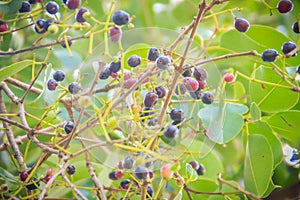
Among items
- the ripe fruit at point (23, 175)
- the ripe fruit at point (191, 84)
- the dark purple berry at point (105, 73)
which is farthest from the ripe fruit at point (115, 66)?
the ripe fruit at point (23, 175)

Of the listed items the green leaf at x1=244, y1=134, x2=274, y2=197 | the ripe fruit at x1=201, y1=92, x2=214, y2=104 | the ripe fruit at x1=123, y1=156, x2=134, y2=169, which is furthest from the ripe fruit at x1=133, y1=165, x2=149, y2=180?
the green leaf at x1=244, y1=134, x2=274, y2=197

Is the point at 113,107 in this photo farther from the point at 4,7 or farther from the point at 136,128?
the point at 4,7

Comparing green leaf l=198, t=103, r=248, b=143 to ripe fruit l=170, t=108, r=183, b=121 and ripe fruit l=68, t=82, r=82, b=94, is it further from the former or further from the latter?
ripe fruit l=68, t=82, r=82, b=94

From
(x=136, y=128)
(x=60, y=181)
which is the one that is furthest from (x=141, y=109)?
(x=60, y=181)

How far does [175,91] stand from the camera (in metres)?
0.91

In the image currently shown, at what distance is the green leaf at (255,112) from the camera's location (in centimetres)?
107

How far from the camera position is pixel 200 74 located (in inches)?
37.8

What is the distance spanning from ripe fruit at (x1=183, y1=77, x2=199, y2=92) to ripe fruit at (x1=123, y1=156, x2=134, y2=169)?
7.5 inches

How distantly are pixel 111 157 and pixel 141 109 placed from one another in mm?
105

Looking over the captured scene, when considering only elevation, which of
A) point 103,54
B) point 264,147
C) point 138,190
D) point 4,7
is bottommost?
point 138,190

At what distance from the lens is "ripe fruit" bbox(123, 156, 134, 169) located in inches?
31.5

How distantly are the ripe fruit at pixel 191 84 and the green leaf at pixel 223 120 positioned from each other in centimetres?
9

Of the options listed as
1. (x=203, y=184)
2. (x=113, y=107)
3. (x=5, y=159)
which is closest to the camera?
(x=113, y=107)

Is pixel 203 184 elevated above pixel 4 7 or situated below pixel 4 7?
below
